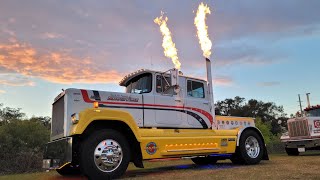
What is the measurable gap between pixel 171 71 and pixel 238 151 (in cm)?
387

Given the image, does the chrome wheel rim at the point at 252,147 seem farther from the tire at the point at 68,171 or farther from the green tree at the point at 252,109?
the green tree at the point at 252,109

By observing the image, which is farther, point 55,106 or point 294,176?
point 55,106

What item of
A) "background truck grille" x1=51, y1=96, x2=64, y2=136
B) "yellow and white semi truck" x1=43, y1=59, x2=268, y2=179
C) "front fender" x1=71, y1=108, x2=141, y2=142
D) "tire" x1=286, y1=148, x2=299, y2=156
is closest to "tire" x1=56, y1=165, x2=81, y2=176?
"yellow and white semi truck" x1=43, y1=59, x2=268, y2=179

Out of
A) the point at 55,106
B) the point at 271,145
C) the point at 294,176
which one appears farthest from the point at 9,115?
the point at 294,176

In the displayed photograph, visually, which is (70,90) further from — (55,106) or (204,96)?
(204,96)

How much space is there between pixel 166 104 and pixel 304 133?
9.81 m

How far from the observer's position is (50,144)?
9695 millimetres

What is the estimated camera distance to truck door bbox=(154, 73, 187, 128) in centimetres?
1044

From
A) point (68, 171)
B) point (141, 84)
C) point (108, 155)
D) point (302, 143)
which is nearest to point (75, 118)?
point (108, 155)

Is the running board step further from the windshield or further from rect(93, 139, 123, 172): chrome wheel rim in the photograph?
the windshield

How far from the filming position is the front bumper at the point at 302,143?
1608 cm

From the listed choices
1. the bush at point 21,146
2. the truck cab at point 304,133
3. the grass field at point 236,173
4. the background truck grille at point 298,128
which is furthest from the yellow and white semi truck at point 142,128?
the bush at point 21,146

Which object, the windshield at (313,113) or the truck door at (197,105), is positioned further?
the windshield at (313,113)

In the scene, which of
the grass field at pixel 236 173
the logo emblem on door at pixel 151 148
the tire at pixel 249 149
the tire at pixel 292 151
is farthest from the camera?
the tire at pixel 292 151
